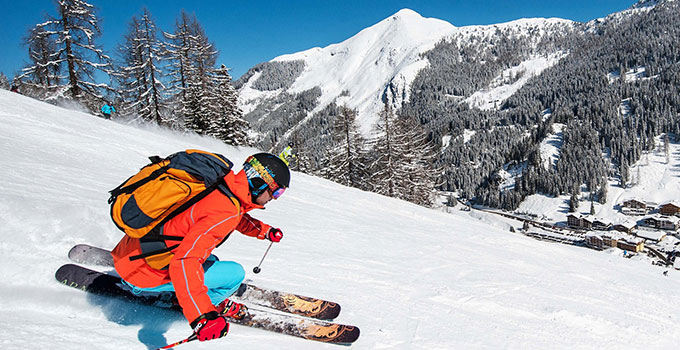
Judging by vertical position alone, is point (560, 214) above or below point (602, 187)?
below

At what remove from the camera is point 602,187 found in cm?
9606

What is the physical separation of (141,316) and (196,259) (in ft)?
4.13

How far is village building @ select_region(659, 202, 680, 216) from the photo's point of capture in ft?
252

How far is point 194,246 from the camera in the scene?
2174mm

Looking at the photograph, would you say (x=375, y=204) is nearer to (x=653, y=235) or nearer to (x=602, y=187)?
(x=653, y=235)

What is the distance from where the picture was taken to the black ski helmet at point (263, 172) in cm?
245

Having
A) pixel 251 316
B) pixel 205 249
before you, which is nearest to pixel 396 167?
pixel 251 316

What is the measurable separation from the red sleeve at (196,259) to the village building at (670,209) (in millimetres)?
104655

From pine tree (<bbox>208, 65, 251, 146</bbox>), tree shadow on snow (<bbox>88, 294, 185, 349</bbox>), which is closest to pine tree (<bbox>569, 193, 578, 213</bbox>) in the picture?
pine tree (<bbox>208, 65, 251, 146</bbox>)

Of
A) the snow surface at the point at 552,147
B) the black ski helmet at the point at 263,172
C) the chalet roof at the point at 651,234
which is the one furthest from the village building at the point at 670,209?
the black ski helmet at the point at 263,172

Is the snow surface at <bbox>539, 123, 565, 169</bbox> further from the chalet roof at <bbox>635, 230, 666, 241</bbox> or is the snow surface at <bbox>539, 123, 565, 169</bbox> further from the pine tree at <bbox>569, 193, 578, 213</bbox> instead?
the chalet roof at <bbox>635, 230, 666, 241</bbox>

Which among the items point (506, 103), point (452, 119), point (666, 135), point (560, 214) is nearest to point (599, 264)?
point (560, 214)

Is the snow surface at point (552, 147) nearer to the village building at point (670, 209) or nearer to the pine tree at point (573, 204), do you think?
the pine tree at point (573, 204)

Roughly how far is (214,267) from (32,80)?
27.1 meters
